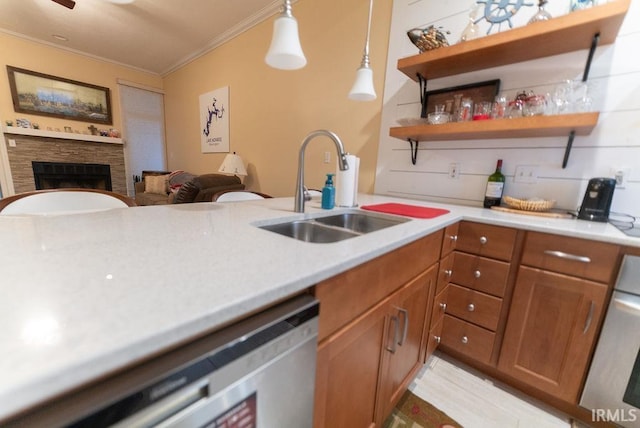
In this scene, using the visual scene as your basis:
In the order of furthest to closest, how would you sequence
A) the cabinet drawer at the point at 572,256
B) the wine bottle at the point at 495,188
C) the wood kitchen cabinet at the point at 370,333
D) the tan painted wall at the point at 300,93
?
the tan painted wall at the point at 300,93, the wine bottle at the point at 495,188, the cabinet drawer at the point at 572,256, the wood kitchen cabinet at the point at 370,333

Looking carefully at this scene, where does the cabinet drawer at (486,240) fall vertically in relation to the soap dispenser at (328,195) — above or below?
below

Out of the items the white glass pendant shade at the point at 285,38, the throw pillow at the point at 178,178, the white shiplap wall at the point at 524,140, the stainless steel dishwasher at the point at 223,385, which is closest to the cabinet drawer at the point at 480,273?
the white shiplap wall at the point at 524,140

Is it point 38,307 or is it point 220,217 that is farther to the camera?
point 220,217

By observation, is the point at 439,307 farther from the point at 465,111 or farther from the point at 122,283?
the point at 122,283

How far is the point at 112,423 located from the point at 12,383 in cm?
12

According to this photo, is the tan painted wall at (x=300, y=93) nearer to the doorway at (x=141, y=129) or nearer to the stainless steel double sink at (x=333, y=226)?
the stainless steel double sink at (x=333, y=226)

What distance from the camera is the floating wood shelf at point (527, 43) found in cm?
109

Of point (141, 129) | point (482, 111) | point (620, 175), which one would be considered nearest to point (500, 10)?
point (482, 111)

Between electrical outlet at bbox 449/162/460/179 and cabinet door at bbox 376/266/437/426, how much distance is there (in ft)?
2.93

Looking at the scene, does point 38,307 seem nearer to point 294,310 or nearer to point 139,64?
point 294,310

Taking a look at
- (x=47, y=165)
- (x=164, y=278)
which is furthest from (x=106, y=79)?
(x=164, y=278)

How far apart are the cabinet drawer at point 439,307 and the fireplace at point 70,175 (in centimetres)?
562

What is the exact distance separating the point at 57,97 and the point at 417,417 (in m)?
6.10

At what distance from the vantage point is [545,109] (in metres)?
1.29
